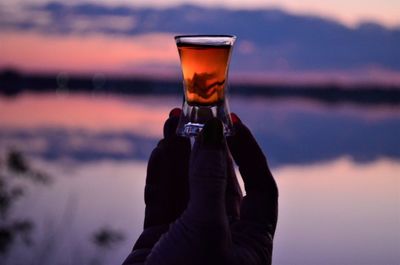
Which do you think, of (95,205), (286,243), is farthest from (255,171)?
(95,205)

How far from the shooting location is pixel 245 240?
200 cm

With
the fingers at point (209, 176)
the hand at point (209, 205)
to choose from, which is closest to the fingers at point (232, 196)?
the hand at point (209, 205)

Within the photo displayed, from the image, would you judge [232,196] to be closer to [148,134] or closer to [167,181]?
[167,181]

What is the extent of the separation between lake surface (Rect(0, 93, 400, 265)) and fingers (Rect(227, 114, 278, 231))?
10.8 ft

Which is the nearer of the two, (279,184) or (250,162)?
(250,162)

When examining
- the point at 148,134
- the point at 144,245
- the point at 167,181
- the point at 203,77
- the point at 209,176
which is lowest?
the point at 148,134

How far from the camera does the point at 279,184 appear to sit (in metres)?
10.1

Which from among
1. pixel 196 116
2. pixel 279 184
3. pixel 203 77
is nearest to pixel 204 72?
pixel 203 77

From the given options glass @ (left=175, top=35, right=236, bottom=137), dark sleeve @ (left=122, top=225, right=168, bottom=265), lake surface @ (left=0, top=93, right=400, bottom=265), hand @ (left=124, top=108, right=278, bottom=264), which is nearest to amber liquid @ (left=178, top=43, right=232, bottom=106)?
glass @ (left=175, top=35, right=236, bottom=137)

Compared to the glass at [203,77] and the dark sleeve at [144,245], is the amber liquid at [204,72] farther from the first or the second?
the dark sleeve at [144,245]

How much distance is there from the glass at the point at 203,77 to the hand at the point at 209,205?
3.2 inches

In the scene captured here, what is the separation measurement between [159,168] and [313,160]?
35.3 feet

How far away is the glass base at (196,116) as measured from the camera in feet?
7.65

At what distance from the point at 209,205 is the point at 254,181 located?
0.31 m
